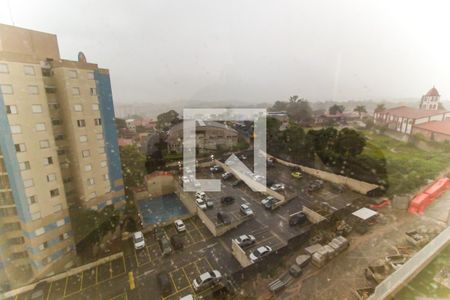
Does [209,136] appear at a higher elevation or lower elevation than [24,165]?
lower

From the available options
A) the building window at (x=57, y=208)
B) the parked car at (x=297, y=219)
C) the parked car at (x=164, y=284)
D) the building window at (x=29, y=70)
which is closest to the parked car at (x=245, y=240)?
the parked car at (x=297, y=219)

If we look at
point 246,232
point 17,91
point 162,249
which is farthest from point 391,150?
point 17,91

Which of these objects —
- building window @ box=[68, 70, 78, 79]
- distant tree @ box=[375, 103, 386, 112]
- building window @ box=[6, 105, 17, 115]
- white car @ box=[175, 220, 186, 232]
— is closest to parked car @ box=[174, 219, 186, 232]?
white car @ box=[175, 220, 186, 232]

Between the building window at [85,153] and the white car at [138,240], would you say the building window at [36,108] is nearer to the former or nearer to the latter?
the building window at [85,153]

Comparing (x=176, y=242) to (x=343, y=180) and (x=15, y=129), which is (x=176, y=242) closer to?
(x=15, y=129)

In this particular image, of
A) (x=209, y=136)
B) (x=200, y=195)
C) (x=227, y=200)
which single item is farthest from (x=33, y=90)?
(x=209, y=136)

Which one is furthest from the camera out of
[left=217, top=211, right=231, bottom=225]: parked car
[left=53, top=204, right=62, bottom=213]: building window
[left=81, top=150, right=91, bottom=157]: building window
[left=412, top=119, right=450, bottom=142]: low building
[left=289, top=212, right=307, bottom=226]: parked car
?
[left=412, top=119, right=450, bottom=142]: low building

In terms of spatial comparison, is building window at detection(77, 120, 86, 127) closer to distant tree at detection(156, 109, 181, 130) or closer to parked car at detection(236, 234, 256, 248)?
parked car at detection(236, 234, 256, 248)

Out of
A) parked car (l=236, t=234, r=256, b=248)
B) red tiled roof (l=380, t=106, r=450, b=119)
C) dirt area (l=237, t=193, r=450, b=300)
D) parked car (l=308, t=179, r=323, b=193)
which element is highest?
red tiled roof (l=380, t=106, r=450, b=119)
